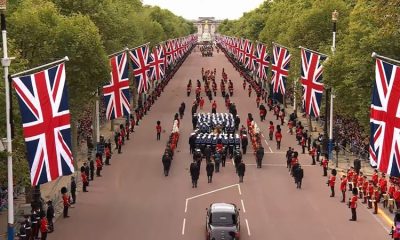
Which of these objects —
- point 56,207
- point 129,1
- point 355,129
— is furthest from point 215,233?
point 129,1

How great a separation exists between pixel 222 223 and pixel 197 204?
5.97 m

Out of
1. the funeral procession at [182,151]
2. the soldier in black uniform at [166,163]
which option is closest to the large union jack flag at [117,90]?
the funeral procession at [182,151]

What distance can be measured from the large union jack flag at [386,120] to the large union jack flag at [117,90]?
17.0m

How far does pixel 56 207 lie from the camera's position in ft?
87.3

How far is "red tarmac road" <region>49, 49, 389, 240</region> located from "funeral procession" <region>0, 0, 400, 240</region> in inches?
3.0

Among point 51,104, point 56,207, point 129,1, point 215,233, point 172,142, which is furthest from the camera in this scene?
point 129,1

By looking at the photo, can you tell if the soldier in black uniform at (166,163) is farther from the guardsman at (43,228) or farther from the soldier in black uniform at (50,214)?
the guardsman at (43,228)

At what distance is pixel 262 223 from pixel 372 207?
541 centimetres

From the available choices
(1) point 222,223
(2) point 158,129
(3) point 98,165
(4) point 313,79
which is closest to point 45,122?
(1) point 222,223

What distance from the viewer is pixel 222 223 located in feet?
70.0

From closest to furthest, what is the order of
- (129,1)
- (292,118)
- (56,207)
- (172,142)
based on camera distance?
(56,207)
(172,142)
(292,118)
(129,1)

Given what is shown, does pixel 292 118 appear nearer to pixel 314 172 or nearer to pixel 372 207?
pixel 314 172

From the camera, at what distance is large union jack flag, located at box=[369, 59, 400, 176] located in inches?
711

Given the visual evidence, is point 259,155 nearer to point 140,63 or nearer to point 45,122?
point 140,63
